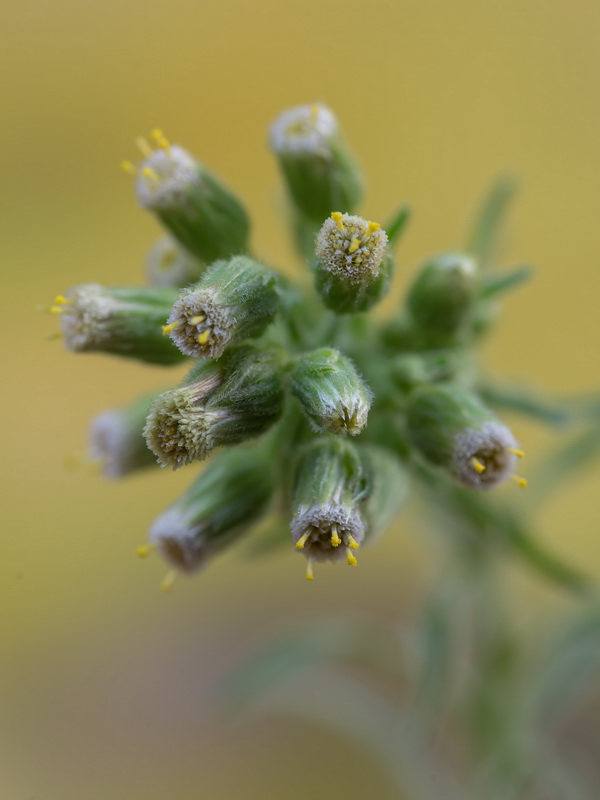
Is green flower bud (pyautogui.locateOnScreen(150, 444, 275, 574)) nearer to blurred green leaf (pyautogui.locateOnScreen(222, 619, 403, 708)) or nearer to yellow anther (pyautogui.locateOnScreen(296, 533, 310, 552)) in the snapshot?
yellow anther (pyautogui.locateOnScreen(296, 533, 310, 552))

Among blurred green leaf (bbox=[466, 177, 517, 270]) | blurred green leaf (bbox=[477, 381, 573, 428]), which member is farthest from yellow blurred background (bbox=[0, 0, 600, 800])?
blurred green leaf (bbox=[477, 381, 573, 428])

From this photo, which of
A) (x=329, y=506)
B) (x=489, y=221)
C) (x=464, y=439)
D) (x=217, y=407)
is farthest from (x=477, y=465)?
(x=489, y=221)

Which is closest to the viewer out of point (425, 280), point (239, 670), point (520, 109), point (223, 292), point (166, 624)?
point (223, 292)

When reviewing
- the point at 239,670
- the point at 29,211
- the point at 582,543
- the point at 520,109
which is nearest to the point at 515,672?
the point at 239,670

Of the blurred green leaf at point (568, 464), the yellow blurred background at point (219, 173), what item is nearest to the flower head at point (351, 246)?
the blurred green leaf at point (568, 464)

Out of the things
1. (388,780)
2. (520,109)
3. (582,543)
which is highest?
(520,109)

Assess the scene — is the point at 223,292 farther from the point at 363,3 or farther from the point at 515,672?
the point at 363,3

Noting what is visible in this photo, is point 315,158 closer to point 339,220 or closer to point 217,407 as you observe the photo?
point 339,220
